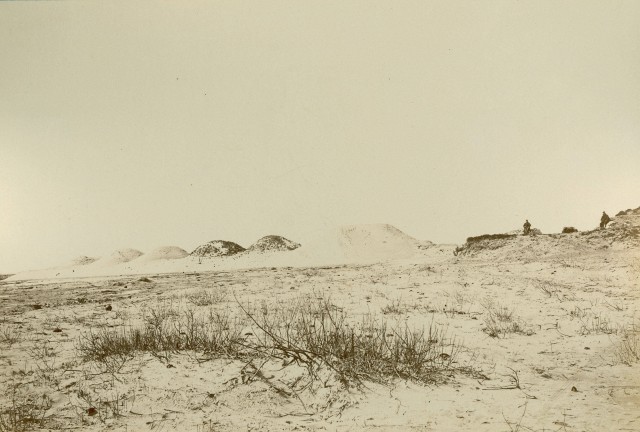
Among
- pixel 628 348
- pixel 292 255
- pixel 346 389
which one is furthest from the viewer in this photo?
pixel 292 255

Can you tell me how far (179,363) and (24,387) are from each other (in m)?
1.34

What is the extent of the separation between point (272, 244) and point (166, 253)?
10.3m

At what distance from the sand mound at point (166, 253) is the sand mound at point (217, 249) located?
13.6 ft

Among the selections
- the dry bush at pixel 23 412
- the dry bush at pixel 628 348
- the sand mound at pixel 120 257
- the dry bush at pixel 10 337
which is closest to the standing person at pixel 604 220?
the dry bush at pixel 628 348

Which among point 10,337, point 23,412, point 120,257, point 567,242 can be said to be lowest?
point 23,412

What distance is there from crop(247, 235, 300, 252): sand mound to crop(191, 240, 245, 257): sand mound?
153cm

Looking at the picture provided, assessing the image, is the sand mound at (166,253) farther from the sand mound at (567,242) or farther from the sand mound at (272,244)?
the sand mound at (567,242)

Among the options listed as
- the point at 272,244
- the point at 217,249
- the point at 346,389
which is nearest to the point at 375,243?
the point at 272,244

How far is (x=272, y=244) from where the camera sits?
34.3 meters

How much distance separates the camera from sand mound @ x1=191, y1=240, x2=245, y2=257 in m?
32.9

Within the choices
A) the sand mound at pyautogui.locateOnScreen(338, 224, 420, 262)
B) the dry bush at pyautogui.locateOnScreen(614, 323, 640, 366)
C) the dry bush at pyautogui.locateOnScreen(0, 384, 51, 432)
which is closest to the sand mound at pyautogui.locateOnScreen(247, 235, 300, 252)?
the sand mound at pyautogui.locateOnScreen(338, 224, 420, 262)

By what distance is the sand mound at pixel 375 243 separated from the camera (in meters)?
30.2

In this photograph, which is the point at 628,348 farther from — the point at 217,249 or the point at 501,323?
the point at 217,249

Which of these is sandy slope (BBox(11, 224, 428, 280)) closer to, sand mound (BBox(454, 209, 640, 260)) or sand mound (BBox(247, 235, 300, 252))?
sand mound (BBox(247, 235, 300, 252))
